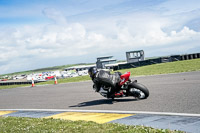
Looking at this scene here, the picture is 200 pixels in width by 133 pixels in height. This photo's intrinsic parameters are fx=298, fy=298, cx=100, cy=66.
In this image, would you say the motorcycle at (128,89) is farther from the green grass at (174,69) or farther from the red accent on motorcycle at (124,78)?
the green grass at (174,69)

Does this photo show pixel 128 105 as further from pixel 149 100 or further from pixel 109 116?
pixel 109 116

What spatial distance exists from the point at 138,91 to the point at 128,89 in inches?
13.6

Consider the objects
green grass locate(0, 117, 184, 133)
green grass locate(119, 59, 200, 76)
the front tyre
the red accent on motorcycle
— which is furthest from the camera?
green grass locate(119, 59, 200, 76)

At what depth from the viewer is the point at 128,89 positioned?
995 cm

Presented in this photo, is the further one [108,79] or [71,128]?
[108,79]

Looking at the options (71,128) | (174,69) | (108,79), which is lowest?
(71,128)

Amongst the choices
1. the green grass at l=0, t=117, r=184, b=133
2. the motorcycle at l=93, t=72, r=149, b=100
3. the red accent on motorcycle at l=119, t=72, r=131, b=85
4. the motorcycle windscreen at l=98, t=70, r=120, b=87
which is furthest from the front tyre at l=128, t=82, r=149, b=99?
the green grass at l=0, t=117, r=184, b=133

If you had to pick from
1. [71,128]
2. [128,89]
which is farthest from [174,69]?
[71,128]

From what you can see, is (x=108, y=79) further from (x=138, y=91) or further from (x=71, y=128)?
(x=71, y=128)

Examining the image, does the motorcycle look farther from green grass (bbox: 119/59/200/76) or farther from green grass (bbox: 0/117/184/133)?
green grass (bbox: 119/59/200/76)

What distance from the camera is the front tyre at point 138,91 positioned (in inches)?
382

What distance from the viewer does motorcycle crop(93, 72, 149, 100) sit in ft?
31.9

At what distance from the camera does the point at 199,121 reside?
576 cm

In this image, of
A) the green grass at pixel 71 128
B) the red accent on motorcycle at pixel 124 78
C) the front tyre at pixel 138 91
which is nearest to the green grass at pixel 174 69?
the front tyre at pixel 138 91
